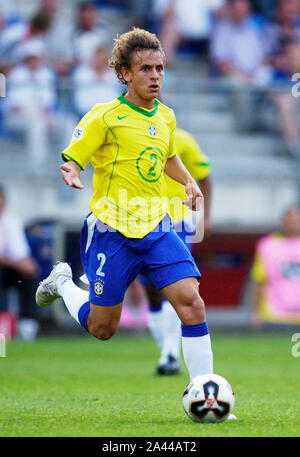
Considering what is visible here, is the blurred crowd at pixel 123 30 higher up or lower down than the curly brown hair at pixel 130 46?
higher up

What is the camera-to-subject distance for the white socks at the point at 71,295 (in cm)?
678

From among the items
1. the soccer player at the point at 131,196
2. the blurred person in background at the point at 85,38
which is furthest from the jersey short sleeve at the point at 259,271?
the soccer player at the point at 131,196

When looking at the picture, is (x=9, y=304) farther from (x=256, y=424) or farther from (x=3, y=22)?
(x=256, y=424)

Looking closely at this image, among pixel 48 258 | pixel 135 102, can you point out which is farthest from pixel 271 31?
pixel 135 102

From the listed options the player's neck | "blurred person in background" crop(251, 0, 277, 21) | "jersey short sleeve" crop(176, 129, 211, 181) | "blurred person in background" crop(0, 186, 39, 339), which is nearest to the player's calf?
the player's neck

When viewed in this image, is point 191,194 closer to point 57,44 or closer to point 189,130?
point 189,130

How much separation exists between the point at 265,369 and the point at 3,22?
723 centimetres

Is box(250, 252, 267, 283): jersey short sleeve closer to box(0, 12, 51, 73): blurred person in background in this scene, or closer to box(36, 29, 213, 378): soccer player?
box(0, 12, 51, 73): blurred person in background

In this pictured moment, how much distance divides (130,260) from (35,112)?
7247 millimetres

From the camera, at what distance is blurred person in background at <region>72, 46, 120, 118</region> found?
529 inches

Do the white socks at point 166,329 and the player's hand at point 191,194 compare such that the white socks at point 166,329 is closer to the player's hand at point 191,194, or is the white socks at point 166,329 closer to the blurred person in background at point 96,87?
the player's hand at point 191,194

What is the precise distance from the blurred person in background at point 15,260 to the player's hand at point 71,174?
23.2ft

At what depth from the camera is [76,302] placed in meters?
6.81

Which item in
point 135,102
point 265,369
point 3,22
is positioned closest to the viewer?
point 135,102
